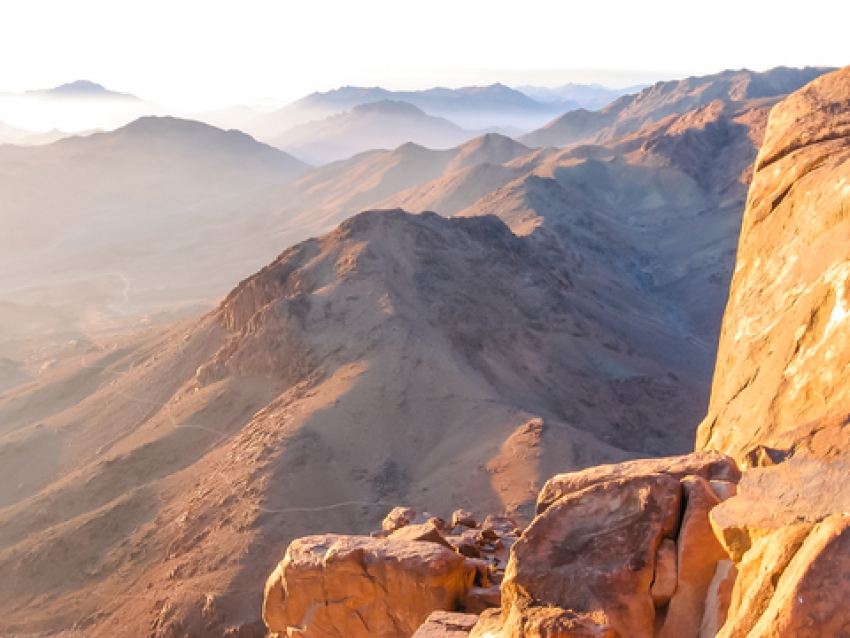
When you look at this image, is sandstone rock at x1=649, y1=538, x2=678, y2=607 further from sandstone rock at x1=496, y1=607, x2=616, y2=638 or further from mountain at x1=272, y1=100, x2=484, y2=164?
mountain at x1=272, y1=100, x2=484, y2=164

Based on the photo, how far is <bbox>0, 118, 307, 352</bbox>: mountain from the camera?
218 feet

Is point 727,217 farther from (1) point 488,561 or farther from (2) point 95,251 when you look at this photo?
(2) point 95,251

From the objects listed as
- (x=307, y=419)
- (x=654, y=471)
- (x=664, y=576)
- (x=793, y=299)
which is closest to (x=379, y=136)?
(x=307, y=419)

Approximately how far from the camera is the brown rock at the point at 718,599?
573cm

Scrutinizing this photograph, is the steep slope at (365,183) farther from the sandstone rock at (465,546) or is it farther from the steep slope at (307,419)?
the sandstone rock at (465,546)

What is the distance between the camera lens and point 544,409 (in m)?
24.9

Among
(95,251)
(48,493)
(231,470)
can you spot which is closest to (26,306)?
(95,251)

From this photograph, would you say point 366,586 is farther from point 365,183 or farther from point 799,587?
point 365,183

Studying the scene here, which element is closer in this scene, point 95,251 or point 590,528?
point 590,528

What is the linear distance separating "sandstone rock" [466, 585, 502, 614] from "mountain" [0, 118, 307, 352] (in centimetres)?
5137

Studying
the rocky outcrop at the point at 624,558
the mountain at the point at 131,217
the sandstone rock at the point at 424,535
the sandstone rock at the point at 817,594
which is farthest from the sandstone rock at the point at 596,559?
the mountain at the point at 131,217

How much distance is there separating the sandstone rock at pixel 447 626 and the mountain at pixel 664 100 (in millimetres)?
110940

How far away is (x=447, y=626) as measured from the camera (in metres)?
8.23

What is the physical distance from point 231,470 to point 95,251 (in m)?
67.1
